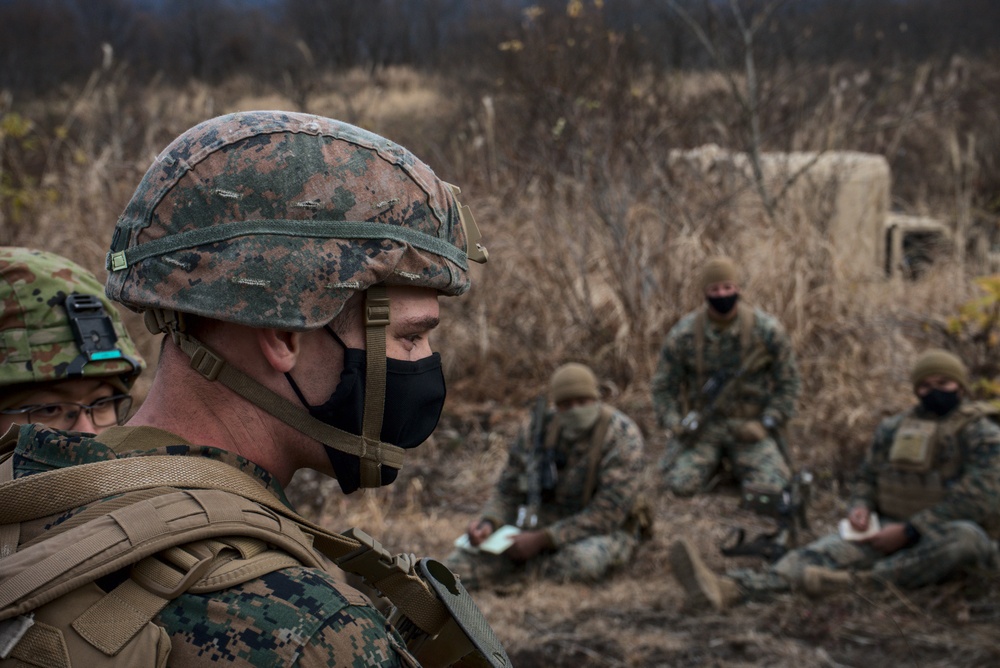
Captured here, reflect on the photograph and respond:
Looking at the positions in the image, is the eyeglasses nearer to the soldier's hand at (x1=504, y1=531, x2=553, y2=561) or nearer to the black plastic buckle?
the black plastic buckle

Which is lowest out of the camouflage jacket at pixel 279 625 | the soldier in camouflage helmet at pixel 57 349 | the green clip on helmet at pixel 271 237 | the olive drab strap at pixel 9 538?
the soldier in camouflage helmet at pixel 57 349

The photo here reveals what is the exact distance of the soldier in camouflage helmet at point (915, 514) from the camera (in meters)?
5.13

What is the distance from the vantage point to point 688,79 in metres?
16.8

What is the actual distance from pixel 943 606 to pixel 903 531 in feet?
1.70

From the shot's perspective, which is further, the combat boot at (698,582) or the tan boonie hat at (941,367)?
the tan boonie hat at (941,367)

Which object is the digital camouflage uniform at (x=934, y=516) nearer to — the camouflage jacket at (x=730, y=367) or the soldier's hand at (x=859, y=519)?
the soldier's hand at (x=859, y=519)

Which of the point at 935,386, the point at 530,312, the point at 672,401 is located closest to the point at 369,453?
the point at 935,386

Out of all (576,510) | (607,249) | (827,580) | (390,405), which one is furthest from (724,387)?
(390,405)

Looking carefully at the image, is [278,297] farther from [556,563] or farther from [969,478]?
[969,478]

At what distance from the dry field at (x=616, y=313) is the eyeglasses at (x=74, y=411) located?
8.53 ft

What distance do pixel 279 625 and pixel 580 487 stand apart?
5.11 m

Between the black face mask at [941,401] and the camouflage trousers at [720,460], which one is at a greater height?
the black face mask at [941,401]

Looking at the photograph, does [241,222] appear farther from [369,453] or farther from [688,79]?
[688,79]

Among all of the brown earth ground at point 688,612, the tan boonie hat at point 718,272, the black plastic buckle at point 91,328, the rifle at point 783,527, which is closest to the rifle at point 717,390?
the tan boonie hat at point 718,272
